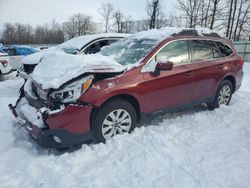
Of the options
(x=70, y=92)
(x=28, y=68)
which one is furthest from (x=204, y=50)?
(x=28, y=68)

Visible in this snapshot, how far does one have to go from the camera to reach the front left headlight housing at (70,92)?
11.4ft

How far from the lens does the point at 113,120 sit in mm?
3887

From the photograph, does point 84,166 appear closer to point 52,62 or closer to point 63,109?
point 63,109

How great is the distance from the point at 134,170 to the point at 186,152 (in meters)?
0.87

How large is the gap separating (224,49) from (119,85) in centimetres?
309

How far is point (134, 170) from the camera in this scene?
10.5ft

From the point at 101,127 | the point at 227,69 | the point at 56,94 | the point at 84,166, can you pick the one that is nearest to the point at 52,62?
the point at 56,94

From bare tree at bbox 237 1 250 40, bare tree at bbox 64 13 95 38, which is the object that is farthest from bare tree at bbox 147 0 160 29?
bare tree at bbox 64 13 95 38

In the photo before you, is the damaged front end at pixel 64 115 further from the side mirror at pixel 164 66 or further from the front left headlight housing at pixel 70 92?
the side mirror at pixel 164 66

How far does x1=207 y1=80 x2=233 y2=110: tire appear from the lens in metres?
5.55

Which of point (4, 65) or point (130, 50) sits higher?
point (130, 50)

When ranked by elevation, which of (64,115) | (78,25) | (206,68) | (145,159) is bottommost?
(145,159)

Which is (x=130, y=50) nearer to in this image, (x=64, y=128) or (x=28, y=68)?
(x=64, y=128)

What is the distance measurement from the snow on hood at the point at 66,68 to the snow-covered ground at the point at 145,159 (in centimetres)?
101
